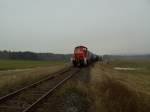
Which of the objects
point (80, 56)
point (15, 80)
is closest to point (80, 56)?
point (80, 56)

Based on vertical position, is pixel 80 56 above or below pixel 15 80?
above

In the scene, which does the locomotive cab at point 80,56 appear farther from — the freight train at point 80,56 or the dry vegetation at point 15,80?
the dry vegetation at point 15,80

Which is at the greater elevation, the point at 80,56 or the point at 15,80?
the point at 80,56

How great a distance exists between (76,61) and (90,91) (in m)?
31.5

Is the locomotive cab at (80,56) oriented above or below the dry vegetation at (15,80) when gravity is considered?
above

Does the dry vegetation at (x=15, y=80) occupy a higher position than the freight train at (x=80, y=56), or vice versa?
the freight train at (x=80, y=56)

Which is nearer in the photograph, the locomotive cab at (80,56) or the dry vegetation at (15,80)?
the dry vegetation at (15,80)

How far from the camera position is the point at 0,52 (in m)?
176

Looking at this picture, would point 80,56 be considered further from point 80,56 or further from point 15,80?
point 15,80

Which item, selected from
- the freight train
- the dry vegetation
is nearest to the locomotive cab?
the freight train

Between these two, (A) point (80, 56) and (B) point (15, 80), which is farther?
(A) point (80, 56)

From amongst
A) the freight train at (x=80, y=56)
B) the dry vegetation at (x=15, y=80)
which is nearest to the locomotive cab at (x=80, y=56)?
the freight train at (x=80, y=56)

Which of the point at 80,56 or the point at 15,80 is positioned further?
the point at 80,56

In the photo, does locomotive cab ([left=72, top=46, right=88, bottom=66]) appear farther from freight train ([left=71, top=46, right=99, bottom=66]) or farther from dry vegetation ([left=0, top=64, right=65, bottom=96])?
dry vegetation ([left=0, top=64, right=65, bottom=96])
